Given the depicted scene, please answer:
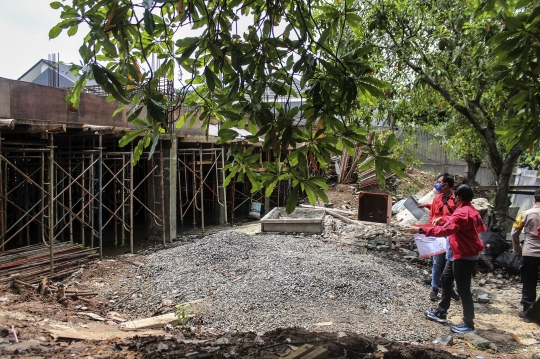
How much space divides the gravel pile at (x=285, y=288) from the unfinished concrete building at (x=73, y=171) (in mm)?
2031

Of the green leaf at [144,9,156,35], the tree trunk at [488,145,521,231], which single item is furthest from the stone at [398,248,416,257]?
the green leaf at [144,9,156,35]

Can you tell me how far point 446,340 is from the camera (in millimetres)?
5133

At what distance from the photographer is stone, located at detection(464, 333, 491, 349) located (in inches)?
203

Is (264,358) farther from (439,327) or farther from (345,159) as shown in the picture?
(345,159)

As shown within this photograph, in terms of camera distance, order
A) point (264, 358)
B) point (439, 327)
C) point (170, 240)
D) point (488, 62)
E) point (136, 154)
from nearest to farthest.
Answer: point (136, 154)
point (264, 358)
point (439, 327)
point (488, 62)
point (170, 240)

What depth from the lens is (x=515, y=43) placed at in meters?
2.67

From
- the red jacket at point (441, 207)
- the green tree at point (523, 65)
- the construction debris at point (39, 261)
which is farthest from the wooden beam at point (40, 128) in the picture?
the green tree at point (523, 65)

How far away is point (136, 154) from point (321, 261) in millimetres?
6158

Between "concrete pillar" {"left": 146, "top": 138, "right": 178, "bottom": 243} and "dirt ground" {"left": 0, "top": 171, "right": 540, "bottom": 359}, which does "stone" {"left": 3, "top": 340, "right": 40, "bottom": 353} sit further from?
"concrete pillar" {"left": 146, "top": 138, "right": 178, "bottom": 243}

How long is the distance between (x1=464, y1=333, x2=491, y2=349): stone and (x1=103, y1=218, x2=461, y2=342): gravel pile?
370mm

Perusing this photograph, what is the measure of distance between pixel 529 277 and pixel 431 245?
138cm

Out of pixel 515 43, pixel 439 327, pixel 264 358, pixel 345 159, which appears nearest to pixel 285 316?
pixel 439 327

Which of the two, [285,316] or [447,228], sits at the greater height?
[447,228]

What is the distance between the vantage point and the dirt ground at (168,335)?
3623 mm
